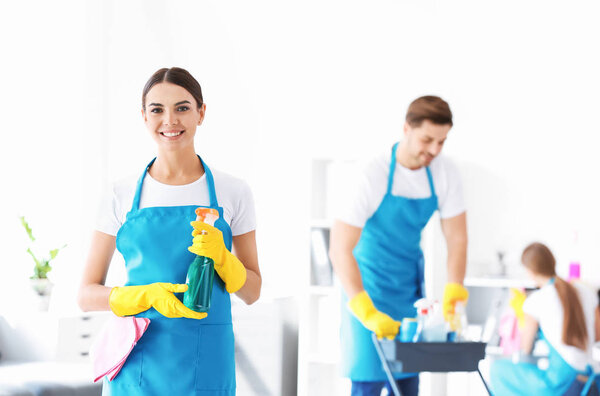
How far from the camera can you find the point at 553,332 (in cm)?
313

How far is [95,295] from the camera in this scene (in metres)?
1.66

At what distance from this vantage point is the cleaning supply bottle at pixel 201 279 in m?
1.54

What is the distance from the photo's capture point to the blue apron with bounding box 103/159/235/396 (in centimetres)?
161

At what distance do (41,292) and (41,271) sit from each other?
0.12m

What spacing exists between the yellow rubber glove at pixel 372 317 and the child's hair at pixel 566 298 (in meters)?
1.18

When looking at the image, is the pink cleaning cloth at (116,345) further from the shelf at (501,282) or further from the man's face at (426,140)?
the shelf at (501,282)

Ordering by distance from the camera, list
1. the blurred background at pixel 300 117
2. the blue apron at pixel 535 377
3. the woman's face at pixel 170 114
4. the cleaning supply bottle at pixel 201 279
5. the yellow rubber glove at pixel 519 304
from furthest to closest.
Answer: the blurred background at pixel 300 117
the yellow rubber glove at pixel 519 304
the blue apron at pixel 535 377
the woman's face at pixel 170 114
the cleaning supply bottle at pixel 201 279

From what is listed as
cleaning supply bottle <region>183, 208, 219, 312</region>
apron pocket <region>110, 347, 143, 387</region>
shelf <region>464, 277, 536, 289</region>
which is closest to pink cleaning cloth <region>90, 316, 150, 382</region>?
apron pocket <region>110, 347, 143, 387</region>

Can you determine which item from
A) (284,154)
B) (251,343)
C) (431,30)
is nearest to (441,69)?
(431,30)

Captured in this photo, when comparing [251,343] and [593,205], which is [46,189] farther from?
[593,205]

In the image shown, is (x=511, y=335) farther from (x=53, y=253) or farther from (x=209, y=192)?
(x=53, y=253)

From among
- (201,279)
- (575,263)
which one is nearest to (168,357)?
(201,279)

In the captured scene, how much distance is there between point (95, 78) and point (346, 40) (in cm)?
156

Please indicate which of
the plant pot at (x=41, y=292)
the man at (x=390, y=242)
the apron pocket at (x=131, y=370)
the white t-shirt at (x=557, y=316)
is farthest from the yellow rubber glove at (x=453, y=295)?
the plant pot at (x=41, y=292)
